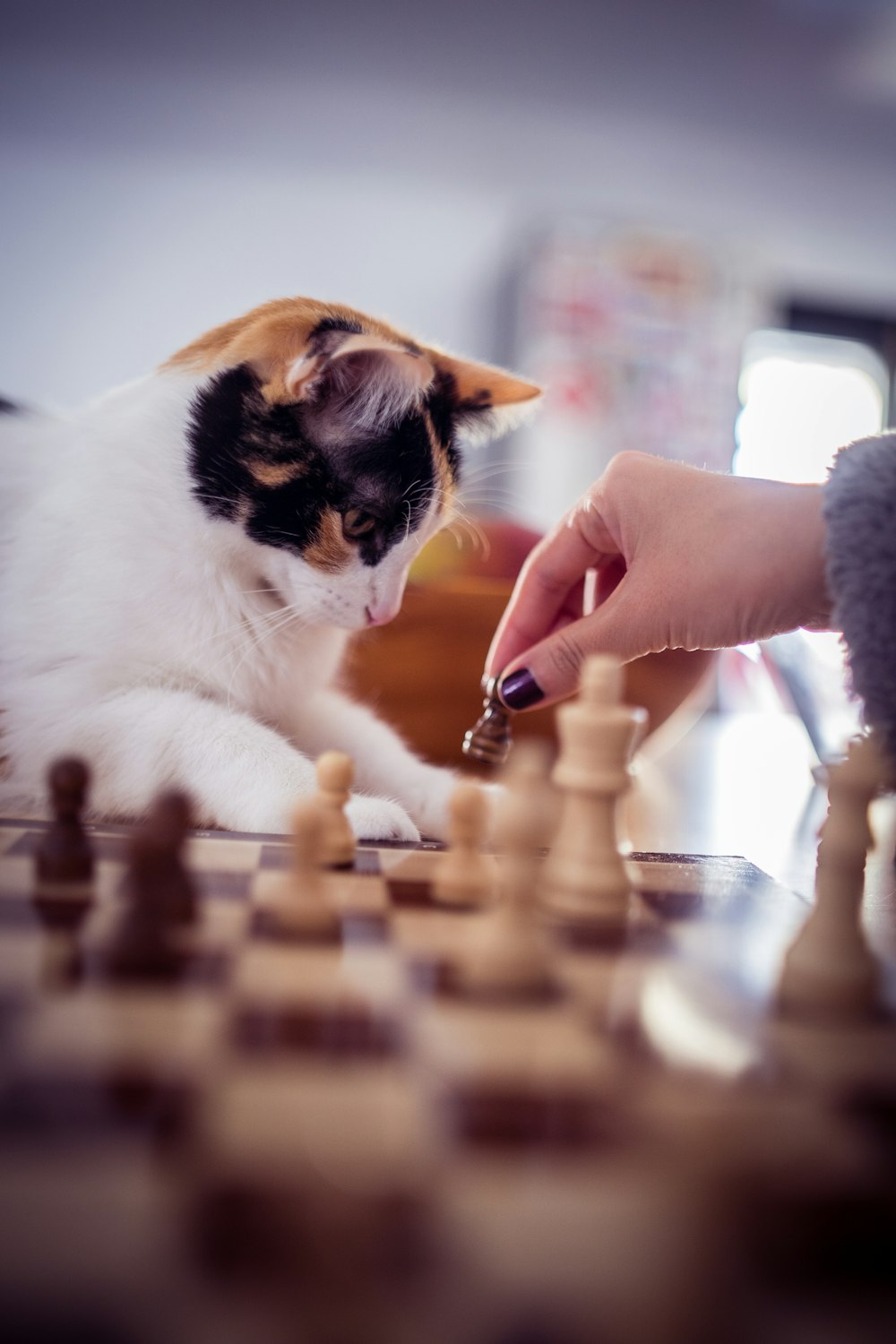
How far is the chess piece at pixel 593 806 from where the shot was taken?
2.22 feet

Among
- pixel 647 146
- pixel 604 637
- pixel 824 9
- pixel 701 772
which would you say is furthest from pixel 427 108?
pixel 604 637

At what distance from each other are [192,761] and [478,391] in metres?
0.66

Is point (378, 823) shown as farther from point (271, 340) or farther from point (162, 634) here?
point (271, 340)

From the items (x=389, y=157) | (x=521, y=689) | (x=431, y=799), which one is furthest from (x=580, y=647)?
(x=389, y=157)

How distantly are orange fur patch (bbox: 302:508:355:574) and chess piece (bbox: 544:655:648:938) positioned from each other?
523mm

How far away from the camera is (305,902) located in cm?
60

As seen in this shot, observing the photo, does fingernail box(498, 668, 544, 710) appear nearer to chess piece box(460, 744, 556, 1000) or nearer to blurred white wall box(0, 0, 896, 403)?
chess piece box(460, 744, 556, 1000)

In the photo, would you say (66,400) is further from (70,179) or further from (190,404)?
(190,404)

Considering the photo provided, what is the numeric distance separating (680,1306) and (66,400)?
19.0 ft

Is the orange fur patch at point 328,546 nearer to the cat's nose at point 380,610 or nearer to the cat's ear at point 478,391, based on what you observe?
the cat's nose at point 380,610

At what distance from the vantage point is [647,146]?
5238 millimetres

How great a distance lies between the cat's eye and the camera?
1153mm

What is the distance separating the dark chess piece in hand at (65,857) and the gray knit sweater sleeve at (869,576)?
0.64 metres

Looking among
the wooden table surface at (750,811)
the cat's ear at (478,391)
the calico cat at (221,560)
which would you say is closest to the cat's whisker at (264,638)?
the calico cat at (221,560)
